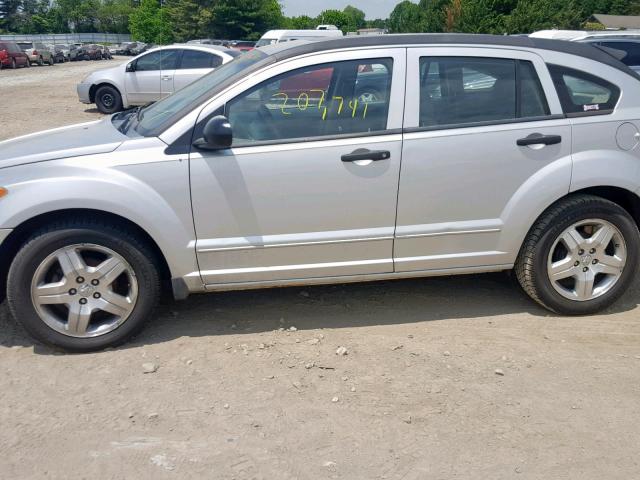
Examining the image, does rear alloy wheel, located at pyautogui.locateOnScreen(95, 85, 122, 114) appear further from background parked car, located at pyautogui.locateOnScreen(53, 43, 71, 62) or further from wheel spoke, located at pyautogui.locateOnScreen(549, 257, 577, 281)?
background parked car, located at pyautogui.locateOnScreen(53, 43, 71, 62)

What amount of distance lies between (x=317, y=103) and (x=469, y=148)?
0.97 m

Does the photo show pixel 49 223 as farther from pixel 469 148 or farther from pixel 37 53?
pixel 37 53

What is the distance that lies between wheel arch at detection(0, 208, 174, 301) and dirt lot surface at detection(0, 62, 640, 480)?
0.54 metres

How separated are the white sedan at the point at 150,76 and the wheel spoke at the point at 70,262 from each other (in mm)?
11344

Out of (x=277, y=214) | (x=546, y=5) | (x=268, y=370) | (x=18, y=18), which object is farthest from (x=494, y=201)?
(x=18, y=18)

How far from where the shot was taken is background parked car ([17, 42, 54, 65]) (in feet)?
137

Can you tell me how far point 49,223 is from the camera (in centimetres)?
364

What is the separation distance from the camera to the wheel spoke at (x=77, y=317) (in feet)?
12.1

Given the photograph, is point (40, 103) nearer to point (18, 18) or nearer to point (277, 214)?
point (277, 214)

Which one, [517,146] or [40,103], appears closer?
[517,146]

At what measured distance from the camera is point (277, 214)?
377 cm

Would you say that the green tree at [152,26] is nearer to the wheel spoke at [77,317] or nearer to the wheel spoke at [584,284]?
the wheel spoke at [77,317]

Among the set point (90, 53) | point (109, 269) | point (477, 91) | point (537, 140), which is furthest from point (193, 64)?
point (90, 53)

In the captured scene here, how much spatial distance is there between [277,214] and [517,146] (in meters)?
1.55
